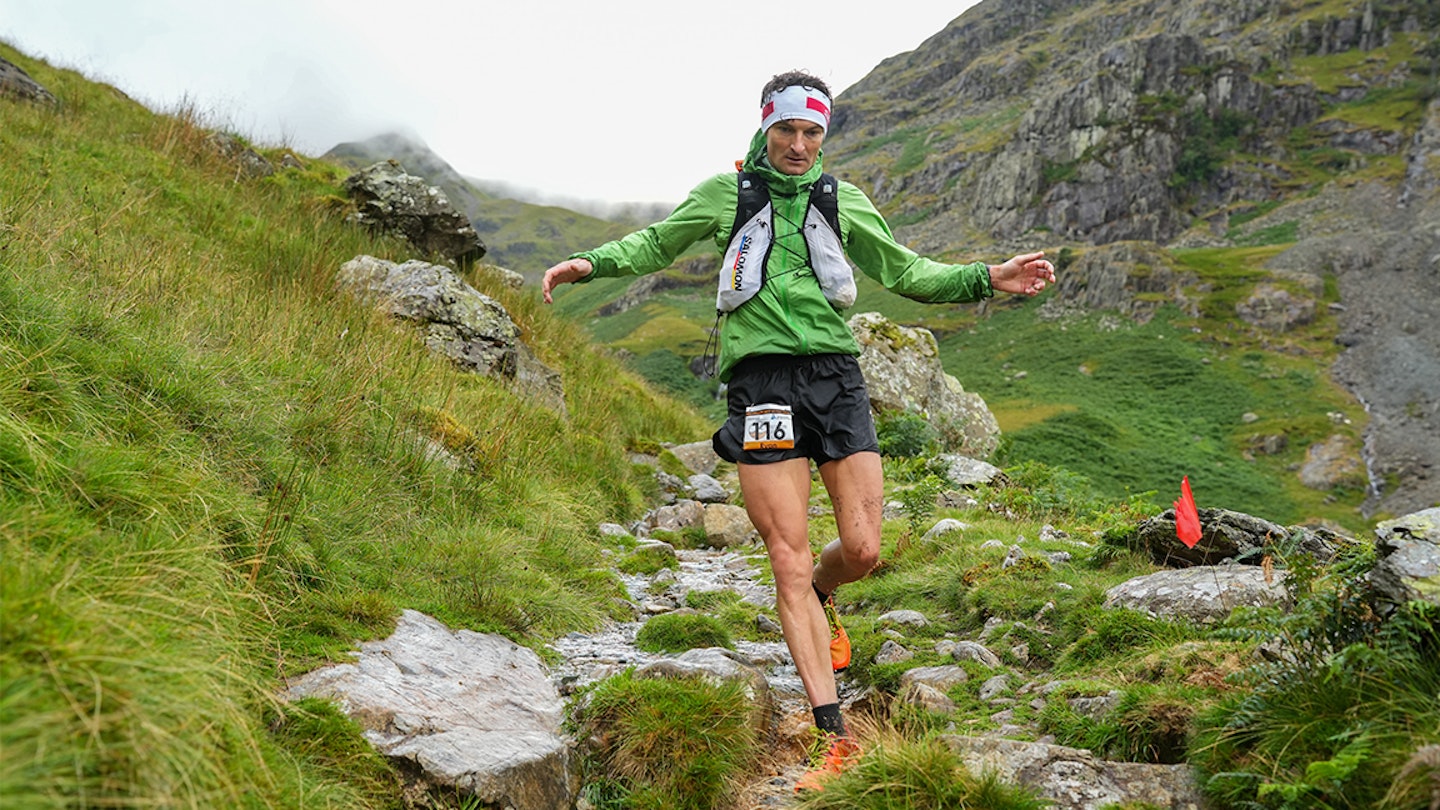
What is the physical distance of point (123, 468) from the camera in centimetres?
321

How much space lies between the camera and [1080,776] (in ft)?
9.12

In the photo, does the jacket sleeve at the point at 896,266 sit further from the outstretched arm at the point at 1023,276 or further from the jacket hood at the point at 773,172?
the jacket hood at the point at 773,172

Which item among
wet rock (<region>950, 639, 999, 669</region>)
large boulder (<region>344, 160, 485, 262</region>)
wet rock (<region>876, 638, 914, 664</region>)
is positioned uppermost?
large boulder (<region>344, 160, 485, 262</region>)

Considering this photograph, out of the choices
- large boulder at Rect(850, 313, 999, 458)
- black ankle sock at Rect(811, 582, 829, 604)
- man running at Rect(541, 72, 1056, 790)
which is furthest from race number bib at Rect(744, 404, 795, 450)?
large boulder at Rect(850, 313, 999, 458)

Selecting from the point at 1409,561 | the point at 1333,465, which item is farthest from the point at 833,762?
the point at 1333,465

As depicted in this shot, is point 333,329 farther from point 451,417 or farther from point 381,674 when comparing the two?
point 381,674

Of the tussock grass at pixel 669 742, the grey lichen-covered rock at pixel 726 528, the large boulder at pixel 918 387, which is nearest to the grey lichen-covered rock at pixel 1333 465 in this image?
the large boulder at pixel 918 387

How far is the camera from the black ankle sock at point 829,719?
3.50 m

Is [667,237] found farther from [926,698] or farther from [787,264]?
[926,698]

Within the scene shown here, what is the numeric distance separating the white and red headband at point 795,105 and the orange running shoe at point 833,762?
116 inches

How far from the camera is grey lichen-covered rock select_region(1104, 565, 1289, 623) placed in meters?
4.09

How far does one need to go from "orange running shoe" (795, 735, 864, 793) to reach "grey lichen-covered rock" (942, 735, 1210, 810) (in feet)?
1.33

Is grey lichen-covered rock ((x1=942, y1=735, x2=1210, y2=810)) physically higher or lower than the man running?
lower

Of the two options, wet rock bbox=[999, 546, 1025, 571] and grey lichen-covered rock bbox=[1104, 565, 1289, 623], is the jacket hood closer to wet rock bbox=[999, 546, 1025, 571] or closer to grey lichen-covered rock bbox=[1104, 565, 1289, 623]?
grey lichen-covered rock bbox=[1104, 565, 1289, 623]
